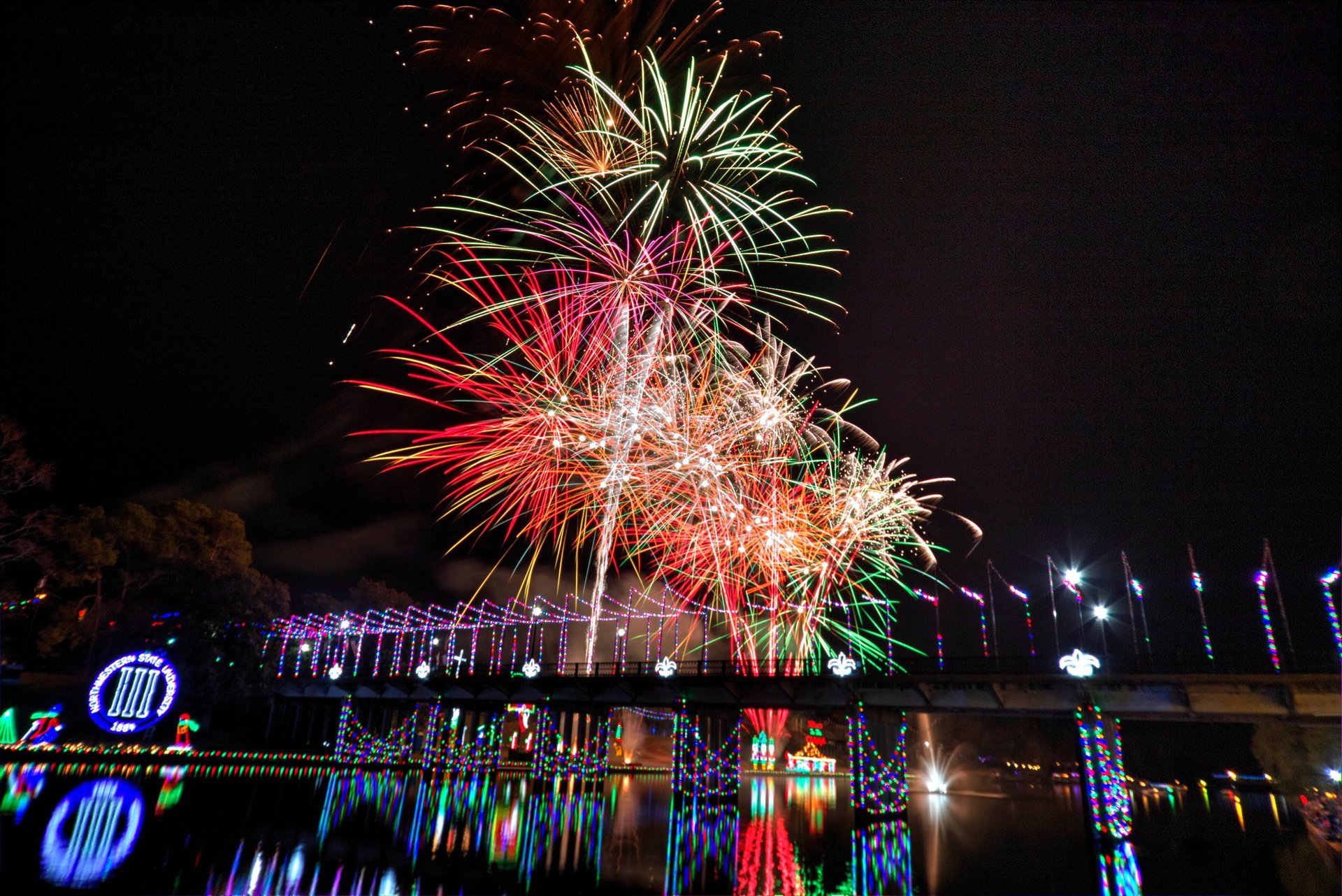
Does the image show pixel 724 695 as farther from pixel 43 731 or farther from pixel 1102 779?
pixel 43 731

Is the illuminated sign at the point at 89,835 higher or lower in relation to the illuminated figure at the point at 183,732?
lower

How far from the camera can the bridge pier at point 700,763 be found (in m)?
45.1

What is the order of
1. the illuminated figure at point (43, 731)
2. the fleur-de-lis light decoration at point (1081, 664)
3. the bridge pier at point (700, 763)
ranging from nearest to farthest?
the fleur-de-lis light decoration at point (1081, 664)
the bridge pier at point (700, 763)
the illuminated figure at point (43, 731)

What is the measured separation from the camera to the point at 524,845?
23.1 metres

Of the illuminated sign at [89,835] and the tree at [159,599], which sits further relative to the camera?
the tree at [159,599]

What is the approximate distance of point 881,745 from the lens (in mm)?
40000

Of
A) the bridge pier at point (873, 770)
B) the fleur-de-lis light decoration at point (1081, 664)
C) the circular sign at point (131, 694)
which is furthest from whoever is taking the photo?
the circular sign at point (131, 694)

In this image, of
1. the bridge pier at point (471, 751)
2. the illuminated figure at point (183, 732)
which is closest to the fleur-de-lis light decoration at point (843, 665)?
the bridge pier at point (471, 751)

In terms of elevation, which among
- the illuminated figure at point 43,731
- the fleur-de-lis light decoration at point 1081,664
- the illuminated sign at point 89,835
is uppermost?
the fleur-de-lis light decoration at point 1081,664

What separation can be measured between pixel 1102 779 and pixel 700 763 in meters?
23.1

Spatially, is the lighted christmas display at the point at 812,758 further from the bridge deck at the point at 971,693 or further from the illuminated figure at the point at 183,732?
the illuminated figure at the point at 183,732

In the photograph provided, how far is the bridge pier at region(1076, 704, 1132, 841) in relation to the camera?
31250mm

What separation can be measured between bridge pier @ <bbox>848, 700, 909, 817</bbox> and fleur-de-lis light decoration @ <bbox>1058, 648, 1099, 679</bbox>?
10087 millimetres

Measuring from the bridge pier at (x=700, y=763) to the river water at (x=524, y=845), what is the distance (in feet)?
10.8
